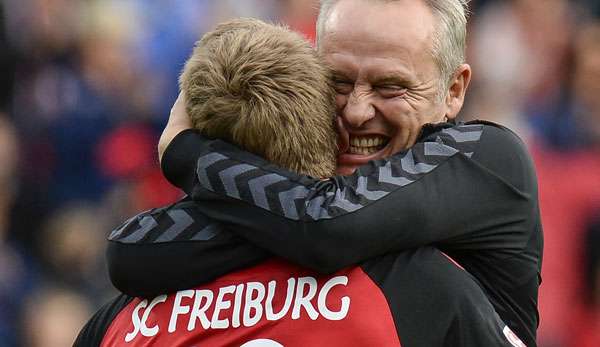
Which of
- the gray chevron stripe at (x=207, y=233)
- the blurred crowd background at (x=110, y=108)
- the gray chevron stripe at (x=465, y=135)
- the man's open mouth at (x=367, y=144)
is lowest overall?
the blurred crowd background at (x=110, y=108)

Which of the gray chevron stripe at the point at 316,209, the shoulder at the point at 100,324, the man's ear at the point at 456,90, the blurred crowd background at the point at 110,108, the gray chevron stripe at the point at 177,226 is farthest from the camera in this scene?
the blurred crowd background at the point at 110,108

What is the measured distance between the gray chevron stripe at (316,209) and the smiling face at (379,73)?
14.4 inches

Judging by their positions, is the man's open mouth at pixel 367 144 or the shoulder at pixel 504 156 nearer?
the shoulder at pixel 504 156

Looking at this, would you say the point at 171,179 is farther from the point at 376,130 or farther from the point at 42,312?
the point at 42,312

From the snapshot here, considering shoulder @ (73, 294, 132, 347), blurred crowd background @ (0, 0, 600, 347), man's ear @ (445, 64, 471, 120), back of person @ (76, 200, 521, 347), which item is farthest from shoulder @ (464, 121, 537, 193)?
blurred crowd background @ (0, 0, 600, 347)

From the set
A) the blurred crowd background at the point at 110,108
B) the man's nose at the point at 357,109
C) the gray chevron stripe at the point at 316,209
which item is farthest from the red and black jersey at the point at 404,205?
the blurred crowd background at the point at 110,108

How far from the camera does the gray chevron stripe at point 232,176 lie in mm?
2055

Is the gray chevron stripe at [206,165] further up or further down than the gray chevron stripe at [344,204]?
further up

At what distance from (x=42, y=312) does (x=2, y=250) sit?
352 millimetres

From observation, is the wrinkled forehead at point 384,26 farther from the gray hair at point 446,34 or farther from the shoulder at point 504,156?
the shoulder at point 504,156

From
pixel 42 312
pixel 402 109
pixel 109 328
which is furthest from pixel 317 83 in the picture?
pixel 42 312

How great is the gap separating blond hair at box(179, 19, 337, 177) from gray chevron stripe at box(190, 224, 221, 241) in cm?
16

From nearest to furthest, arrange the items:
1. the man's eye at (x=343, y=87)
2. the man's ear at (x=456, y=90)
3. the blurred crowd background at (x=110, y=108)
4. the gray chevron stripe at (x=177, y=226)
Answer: the gray chevron stripe at (x=177, y=226) → the man's eye at (x=343, y=87) → the man's ear at (x=456, y=90) → the blurred crowd background at (x=110, y=108)

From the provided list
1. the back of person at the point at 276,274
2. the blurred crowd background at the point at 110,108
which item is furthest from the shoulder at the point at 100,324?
the blurred crowd background at the point at 110,108
